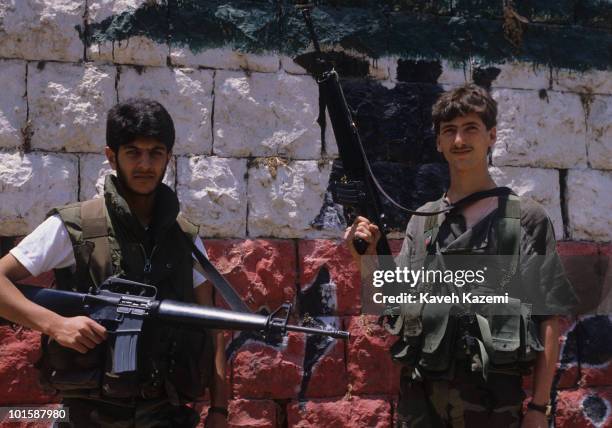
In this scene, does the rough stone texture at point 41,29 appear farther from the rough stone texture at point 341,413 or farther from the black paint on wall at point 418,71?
the rough stone texture at point 341,413

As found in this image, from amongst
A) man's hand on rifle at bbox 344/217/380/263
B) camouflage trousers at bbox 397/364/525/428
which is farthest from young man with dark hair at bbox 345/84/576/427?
man's hand on rifle at bbox 344/217/380/263

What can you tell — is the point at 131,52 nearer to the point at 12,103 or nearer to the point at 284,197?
the point at 12,103

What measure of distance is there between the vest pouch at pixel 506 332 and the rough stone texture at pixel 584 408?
5.60ft

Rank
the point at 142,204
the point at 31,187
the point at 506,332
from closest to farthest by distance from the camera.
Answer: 1. the point at 506,332
2. the point at 142,204
3. the point at 31,187

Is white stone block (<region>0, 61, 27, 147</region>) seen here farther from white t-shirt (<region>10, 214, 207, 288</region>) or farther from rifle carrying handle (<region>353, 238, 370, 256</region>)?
rifle carrying handle (<region>353, 238, 370, 256</region>)

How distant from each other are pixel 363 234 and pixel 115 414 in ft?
3.70

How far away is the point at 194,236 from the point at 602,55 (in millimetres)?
2942

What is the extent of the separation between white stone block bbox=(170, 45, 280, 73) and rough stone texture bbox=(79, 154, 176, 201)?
65 cm

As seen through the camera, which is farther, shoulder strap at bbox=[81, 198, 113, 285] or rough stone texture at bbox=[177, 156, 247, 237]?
rough stone texture at bbox=[177, 156, 247, 237]

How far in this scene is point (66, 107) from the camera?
411cm

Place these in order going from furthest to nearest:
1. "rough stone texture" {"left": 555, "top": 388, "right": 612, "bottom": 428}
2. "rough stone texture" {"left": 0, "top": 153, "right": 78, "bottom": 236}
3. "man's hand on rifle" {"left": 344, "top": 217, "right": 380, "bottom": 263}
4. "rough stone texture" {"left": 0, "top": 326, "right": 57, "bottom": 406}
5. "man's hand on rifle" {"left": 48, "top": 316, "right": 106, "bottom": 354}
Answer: "rough stone texture" {"left": 555, "top": 388, "right": 612, "bottom": 428}
"rough stone texture" {"left": 0, "top": 153, "right": 78, "bottom": 236}
"rough stone texture" {"left": 0, "top": 326, "right": 57, "bottom": 406}
"man's hand on rifle" {"left": 344, "top": 217, "right": 380, "bottom": 263}
"man's hand on rifle" {"left": 48, "top": 316, "right": 106, "bottom": 354}

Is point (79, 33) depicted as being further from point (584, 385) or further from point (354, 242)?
point (584, 385)

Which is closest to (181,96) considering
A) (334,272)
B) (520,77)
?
(334,272)

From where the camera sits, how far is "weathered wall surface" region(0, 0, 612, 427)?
4.09 m
